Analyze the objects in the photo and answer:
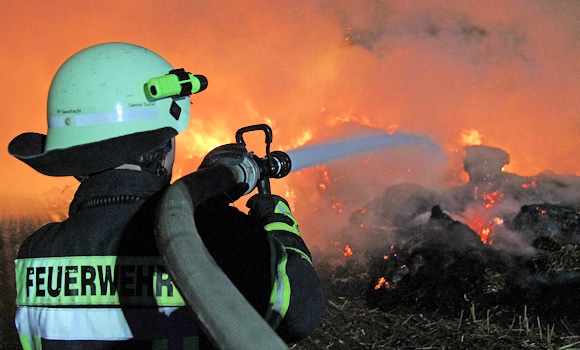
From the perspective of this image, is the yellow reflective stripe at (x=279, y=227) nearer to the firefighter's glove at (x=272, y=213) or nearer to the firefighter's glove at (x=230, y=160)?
the firefighter's glove at (x=272, y=213)

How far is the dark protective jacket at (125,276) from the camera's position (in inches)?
Result: 71.9

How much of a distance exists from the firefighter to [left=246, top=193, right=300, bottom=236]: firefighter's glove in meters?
0.01

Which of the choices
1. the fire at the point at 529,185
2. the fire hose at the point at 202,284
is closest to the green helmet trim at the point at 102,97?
the fire hose at the point at 202,284

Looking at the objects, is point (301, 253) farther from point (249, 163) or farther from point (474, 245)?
point (474, 245)

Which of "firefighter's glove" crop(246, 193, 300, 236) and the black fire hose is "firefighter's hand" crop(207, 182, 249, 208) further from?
the black fire hose

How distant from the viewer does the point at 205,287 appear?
3.28ft

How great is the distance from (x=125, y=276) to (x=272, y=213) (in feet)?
2.48

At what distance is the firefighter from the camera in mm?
1830

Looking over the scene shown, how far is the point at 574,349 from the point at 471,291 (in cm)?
104

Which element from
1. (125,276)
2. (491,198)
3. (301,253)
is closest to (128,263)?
(125,276)

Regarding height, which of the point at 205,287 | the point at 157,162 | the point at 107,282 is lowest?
the point at 205,287

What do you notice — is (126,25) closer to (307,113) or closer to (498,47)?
(307,113)

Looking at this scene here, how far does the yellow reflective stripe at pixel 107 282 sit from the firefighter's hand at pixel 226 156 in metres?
0.66

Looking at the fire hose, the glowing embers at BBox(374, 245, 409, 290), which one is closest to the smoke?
the glowing embers at BBox(374, 245, 409, 290)
